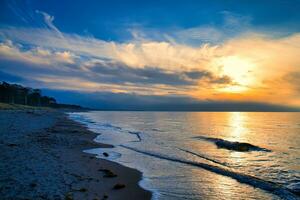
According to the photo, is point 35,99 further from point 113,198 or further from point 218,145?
point 113,198

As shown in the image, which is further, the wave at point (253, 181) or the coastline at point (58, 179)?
the wave at point (253, 181)

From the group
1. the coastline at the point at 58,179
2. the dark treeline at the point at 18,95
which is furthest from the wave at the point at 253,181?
the dark treeline at the point at 18,95

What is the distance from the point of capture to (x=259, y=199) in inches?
425

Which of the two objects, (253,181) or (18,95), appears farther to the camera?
(18,95)

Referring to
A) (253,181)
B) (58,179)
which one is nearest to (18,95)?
(58,179)

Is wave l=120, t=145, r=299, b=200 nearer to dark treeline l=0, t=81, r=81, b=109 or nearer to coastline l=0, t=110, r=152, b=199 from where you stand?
coastline l=0, t=110, r=152, b=199

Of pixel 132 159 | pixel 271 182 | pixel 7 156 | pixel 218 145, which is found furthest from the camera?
pixel 218 145

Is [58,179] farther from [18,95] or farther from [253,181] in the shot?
[18,95]

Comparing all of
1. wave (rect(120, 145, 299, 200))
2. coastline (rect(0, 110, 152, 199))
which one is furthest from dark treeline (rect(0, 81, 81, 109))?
wave (rect(120, 145, 299, 200))

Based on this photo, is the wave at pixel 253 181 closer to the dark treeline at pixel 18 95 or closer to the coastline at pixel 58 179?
the coastline at pixel 58 179

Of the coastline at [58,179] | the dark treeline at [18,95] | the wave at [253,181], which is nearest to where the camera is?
the coastline at [58,179]

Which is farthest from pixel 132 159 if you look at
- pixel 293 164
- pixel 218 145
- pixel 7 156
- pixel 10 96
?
pixel 10 96

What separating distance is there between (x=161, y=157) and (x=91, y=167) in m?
7.71

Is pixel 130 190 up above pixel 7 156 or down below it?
below
